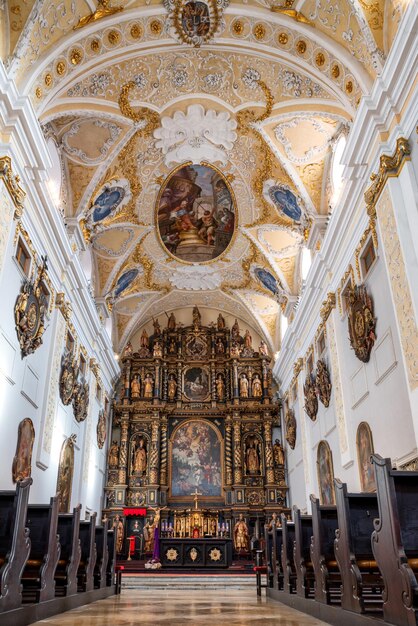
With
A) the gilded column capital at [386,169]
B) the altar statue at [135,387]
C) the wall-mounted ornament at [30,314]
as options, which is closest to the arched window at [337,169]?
the gilded column capital at [386,169]

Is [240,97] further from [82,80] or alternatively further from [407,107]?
[407,107]

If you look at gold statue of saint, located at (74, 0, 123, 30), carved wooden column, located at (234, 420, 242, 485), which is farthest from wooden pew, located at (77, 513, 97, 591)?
carved wooden column, located at (234, 420, 242, 485)

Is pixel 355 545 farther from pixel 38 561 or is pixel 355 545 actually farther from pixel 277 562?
pixel 277 562

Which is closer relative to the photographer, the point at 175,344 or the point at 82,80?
the point at 82,80

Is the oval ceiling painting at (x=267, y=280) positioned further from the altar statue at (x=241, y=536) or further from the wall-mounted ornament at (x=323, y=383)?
the altar statue at (x=241, y=536)

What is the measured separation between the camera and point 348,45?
10.4 meters

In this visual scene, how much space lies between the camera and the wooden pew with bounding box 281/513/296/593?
8.27 metres

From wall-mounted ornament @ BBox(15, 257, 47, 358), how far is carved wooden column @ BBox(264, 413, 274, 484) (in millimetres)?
11669

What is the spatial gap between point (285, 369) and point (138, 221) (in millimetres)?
7670

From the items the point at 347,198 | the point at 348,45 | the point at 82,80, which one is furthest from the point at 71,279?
the point at 348,45

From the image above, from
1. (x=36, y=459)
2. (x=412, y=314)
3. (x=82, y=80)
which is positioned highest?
(x=82, y=80)

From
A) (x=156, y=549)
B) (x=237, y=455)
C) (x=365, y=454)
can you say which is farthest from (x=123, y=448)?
(x=365, y=454)

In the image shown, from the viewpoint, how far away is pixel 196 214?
1759 cm

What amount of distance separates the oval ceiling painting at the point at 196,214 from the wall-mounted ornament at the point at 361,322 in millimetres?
6700
